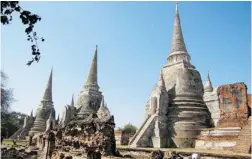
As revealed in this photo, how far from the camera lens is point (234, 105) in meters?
22.2

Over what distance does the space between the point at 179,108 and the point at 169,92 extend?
278 centimetres

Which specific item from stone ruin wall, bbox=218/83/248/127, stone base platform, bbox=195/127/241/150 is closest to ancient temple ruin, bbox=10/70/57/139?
stone base platform, bbox=195/127/241/150

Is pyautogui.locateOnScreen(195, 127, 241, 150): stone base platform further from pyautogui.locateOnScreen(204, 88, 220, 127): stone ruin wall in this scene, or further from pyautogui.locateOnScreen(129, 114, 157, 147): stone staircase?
pyautogui.locateOnScreen(129, 114, 157, 147): stone staircase

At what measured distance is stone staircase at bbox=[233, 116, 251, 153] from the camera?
17784 mm

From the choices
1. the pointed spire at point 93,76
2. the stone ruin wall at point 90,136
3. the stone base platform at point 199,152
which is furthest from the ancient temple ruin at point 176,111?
the pointed spire at point 93,76

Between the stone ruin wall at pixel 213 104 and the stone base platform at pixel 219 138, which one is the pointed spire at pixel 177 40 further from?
the stone base platform at pixel 219 138

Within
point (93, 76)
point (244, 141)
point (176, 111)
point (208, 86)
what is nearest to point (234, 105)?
point (244, 141)

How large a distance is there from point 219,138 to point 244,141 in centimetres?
324

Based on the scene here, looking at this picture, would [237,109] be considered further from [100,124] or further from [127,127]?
[127,127]

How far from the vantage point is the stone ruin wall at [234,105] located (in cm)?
2159

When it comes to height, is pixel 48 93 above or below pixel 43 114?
above

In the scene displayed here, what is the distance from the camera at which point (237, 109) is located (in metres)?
21.9

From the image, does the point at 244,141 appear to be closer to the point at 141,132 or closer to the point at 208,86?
the point at 141,132

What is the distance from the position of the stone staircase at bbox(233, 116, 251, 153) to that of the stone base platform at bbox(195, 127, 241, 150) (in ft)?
3.80
